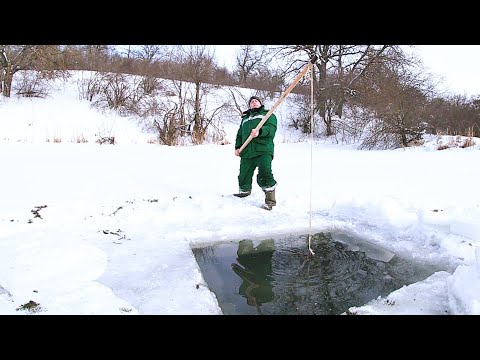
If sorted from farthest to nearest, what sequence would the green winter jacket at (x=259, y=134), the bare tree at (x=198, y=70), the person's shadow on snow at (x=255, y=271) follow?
the bare tree at (x=198, y=70)
the green winter jacket at (x=259, y=134)
the person's shadow on snow at (x=255, y=271)

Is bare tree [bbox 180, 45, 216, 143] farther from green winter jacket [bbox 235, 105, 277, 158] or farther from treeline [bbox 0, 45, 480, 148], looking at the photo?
green winter jacket [bbox 235, 105, 277, 158]

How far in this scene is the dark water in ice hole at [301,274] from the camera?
10.2ft

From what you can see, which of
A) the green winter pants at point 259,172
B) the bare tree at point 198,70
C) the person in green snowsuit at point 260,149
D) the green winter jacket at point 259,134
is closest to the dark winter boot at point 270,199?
the person in green snowsuit at point 260,149

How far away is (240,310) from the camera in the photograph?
3.00 meters

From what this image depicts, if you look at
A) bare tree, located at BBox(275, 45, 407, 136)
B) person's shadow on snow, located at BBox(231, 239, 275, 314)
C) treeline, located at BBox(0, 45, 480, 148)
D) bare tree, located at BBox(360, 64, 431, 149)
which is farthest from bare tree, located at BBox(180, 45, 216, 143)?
person's shadow on snow, located at BBox(231, 239, 275, 314)

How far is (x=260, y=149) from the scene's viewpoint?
5.72 metres

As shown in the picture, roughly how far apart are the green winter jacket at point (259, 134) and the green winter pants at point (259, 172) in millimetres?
92

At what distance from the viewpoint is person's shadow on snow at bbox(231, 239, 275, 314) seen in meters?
3.23

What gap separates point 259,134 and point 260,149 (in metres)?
0.22

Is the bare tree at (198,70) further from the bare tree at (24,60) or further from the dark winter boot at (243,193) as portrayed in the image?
the dark winter boot at (243,193)

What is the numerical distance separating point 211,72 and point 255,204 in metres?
12.5

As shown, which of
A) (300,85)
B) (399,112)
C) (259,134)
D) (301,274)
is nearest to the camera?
(301,274)

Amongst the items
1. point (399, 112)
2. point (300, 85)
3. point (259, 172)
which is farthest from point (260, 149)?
point (300, 85)

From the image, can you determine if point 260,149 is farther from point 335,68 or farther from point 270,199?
point 335,68
